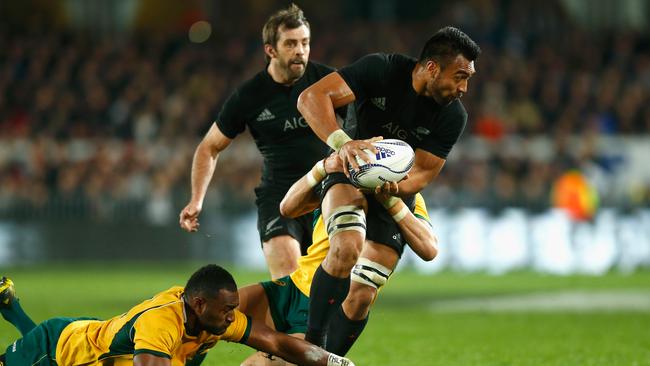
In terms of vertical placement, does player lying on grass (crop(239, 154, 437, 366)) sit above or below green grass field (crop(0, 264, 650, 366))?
above

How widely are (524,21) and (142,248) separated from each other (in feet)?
31.3

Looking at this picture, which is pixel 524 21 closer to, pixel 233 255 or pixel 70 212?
pixel 233 255

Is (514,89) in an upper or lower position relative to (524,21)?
lower

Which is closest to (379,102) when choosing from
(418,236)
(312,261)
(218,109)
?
(418,236)

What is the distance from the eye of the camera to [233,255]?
19062 mm

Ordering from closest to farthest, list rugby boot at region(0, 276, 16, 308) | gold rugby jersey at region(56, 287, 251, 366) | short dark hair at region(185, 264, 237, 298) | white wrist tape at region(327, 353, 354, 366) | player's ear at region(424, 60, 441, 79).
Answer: gold rugby jersey at region(56, 287, 251, 366)
short dark hair at region(185, 264, 237, 298)
white wrist tape at region(327, 353, 354, 366)
player's ear at region(424, 60, 441, 79)
rugby boot at region(0, 276, 16, 308)

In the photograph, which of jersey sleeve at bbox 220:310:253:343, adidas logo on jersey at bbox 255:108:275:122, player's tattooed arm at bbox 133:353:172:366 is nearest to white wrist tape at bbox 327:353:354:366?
jersey sleeve at bbox 220:310:253:343

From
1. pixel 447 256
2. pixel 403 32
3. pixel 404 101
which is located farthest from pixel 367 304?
pixel 403 32

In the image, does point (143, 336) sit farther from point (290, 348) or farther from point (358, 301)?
point (358, 301)

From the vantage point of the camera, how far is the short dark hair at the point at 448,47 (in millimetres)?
6773

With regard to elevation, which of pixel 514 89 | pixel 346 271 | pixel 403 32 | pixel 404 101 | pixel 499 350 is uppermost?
pixel 403 32

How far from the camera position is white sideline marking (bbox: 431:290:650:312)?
12898mm

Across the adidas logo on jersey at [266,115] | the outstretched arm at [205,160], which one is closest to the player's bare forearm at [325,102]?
the adidas logo on jersey at [266,115]

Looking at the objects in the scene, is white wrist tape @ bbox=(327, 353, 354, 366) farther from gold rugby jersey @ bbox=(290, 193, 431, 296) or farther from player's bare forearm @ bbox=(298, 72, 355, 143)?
player's bare forearm @ bbox=(298, 72, 355, 143)
